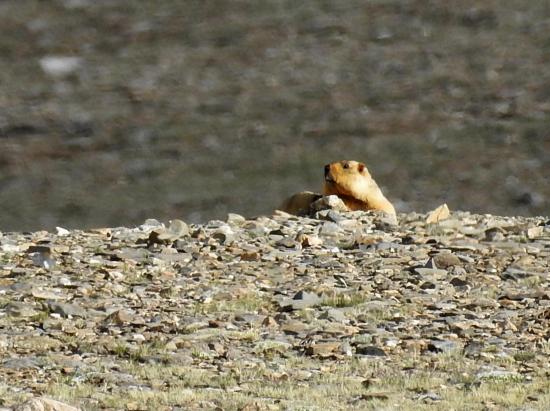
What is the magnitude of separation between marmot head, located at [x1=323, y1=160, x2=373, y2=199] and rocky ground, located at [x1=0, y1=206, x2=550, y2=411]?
2.24 ft

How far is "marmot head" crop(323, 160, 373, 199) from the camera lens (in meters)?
17.8

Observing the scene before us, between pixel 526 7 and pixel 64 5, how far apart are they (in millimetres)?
12328

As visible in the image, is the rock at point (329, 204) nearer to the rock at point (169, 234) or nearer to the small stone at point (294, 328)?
the rock at point (169, 234)

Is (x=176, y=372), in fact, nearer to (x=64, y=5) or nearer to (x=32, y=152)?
(x=32, y=152)

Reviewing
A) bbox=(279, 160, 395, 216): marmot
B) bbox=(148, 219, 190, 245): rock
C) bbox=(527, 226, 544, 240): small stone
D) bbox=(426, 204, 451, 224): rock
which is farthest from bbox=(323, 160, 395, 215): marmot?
bbox=(148, 219, 190, 245): rock

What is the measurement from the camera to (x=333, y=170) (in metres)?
17.8

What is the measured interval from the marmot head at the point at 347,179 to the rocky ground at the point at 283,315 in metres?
0.68

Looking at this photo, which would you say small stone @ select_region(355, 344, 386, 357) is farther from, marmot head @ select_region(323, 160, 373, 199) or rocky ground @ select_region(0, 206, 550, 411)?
marmot head @ select_region(323, 160, 373, 199)

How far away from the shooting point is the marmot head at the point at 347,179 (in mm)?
17812

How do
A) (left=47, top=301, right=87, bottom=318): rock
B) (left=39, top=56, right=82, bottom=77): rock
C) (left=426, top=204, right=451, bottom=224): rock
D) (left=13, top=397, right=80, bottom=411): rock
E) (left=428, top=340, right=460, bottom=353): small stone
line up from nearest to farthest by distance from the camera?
(left=13, top=397, right=80, bottom=411): rock, (left=428, top=340, right=460, bottom=353): small stone, (left=47, top=301, right=87, bottom=318): rock, (left=426, top=204, right=451, bottom=224): rock, (left=39, top=56, right=82, bottom=77): rock

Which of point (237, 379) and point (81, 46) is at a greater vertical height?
point (81, 46)

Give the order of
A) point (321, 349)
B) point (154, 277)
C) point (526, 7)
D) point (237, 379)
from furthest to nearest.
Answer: point (526, 7), point (154, 277), point (321, 349), point (237, 379)

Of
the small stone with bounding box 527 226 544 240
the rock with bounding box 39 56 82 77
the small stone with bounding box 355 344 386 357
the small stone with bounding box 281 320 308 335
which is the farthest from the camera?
the rock with bounding box 39 56 82 77

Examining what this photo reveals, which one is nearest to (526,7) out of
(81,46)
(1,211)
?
(81,46)
